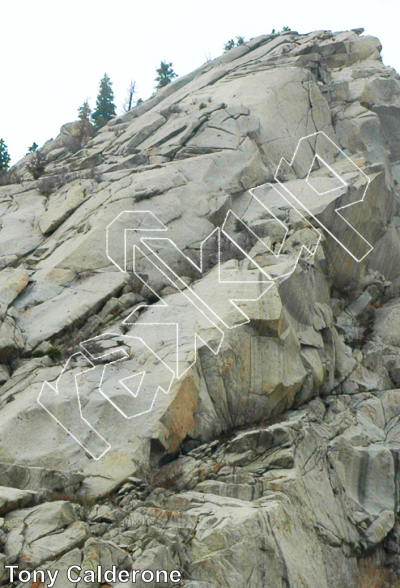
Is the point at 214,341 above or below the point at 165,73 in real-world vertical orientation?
below

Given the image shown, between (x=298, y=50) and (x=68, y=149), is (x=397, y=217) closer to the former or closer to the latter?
(x=298, y=50)

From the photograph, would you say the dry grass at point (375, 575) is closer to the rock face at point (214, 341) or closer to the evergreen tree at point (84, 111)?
the rock face at point (214, 341)

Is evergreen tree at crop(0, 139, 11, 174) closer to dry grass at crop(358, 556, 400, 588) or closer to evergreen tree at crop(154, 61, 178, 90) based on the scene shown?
evergreen tree at crop(154, 61, 178, 90)

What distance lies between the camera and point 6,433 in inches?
544

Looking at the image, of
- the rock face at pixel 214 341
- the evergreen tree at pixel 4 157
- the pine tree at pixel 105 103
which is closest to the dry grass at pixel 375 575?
the rock face at pixel 214 341

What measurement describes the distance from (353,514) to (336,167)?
14.3m

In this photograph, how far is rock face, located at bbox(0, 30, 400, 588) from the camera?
1194cm
